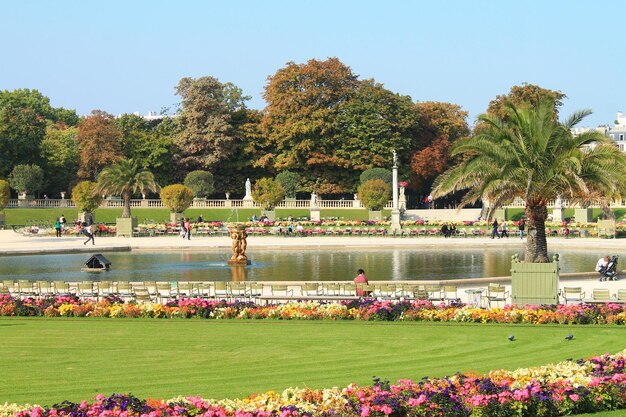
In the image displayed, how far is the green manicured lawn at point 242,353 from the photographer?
13.4 metres

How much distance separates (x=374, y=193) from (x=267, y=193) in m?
6.98

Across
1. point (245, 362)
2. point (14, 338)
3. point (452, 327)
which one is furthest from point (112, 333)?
point (452, 327)

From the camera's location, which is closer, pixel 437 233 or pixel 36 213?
pixel 437 233

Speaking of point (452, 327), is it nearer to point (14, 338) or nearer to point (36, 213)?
point (14, 338)

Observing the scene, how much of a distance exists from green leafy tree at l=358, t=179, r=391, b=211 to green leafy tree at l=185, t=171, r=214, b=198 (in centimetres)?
1298

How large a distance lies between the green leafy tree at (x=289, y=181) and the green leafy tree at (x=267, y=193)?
6.40m

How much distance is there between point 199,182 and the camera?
73.8m

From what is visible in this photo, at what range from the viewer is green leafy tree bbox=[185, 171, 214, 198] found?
242 ft

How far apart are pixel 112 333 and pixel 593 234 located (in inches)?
1460

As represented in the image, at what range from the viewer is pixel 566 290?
23734 mm

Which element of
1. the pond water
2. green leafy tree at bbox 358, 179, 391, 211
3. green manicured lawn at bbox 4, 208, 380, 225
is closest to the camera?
the pond water

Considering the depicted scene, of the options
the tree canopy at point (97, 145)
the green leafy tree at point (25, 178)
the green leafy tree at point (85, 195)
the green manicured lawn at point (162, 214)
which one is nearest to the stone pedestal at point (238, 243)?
the green leafy tree at point (85, 195)

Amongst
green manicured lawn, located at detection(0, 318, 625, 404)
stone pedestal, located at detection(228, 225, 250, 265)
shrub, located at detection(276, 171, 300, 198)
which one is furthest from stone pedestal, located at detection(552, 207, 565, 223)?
green manicured lawn, located at detection(0, 318, 625, 404)

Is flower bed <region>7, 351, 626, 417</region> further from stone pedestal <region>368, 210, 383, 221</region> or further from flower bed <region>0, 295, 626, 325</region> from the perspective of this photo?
stone pedestal <region>368, 210, 383, 221</region>
